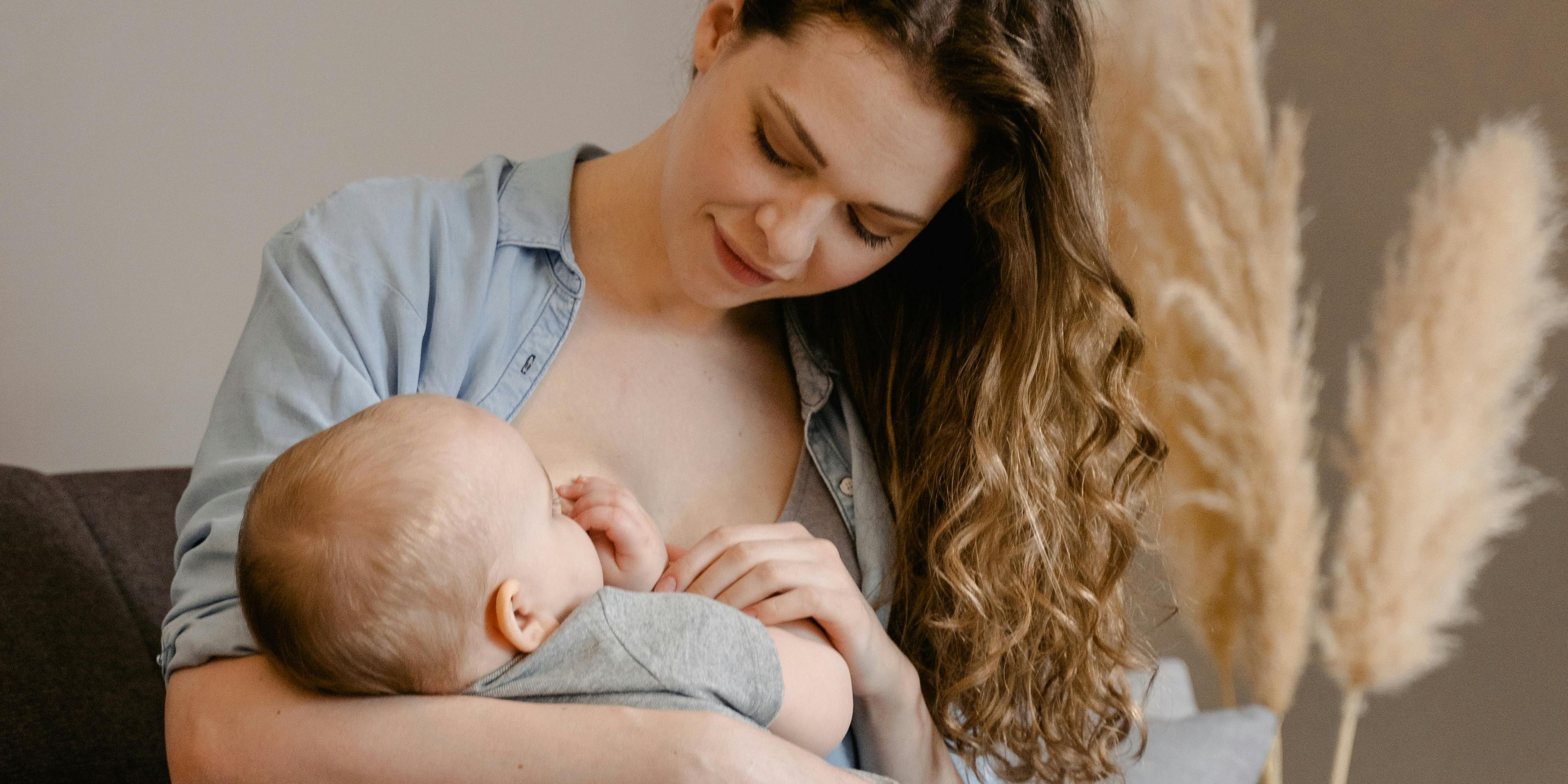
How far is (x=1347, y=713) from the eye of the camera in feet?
6.95

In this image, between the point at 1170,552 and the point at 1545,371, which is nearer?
the point at 1545,371

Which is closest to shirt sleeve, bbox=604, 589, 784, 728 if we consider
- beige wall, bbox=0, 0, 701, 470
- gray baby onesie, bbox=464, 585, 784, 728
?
gray baby onesie, bbox=464, 585, 784, 728

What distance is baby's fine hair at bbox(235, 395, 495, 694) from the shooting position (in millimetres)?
919

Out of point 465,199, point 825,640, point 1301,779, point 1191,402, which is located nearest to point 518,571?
point 825,640

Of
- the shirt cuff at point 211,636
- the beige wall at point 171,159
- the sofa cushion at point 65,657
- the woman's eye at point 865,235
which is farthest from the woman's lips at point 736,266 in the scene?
the sofa cushion at point 65,657

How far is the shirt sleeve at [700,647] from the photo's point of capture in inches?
39.9

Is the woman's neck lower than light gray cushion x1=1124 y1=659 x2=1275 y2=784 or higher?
higher

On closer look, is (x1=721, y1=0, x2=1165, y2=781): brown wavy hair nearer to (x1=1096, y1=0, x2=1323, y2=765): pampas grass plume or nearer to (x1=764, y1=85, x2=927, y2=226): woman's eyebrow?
(x1=764, y1=85, x2=927, y2=226): woman's eyebrow

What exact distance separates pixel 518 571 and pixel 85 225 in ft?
4.37

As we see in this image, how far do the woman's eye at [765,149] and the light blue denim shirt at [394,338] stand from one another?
0.33m

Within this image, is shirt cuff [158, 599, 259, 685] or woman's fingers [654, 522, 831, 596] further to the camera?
woman's fingers [654, 522, 831, 596]

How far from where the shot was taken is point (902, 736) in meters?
1.35

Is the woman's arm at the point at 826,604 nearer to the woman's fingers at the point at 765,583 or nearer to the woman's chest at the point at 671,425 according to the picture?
A: the woman's fingers at the point at 765,583

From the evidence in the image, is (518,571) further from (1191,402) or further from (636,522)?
(1191,402)
